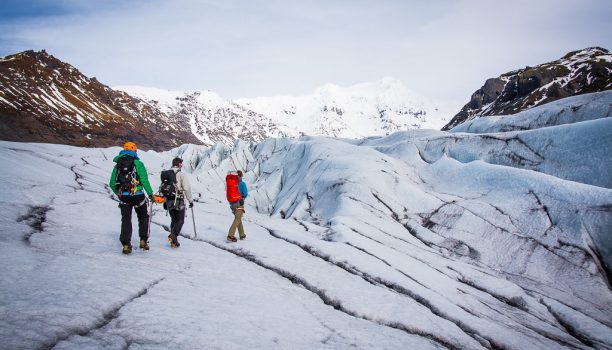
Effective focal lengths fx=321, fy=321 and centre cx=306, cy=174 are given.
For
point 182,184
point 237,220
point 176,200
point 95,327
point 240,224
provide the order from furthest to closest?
point 240,224, point 237,220, point 182,184, point 176,200, point 95,327

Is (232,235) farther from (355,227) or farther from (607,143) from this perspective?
(607,143)

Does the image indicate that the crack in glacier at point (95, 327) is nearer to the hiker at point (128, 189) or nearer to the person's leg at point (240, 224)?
the hiker at point (128, 189)

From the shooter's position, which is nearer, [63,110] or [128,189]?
[128,189]

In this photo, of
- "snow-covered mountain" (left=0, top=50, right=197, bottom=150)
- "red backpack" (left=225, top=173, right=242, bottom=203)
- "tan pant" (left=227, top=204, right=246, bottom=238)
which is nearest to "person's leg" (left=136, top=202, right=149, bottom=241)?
"tan pant" (left=227, top=204, right=246, bottom=238)

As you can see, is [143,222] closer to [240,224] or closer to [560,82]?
[240,224]

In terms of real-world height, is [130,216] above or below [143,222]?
above

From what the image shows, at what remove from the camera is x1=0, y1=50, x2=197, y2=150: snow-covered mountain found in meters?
102

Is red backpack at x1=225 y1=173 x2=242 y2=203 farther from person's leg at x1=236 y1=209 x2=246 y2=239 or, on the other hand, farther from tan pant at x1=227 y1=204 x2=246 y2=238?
person's leg at x1=236 y1=209 x2=246 y2=239

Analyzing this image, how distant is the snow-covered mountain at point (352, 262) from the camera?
4.70 metres

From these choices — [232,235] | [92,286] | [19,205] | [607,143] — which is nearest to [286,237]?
[232,235]

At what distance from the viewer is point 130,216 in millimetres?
7477

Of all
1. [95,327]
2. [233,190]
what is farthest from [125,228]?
[95,327]

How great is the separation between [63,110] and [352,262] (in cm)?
15021

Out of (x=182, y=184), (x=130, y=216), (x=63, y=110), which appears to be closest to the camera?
(x=130, y=216)
